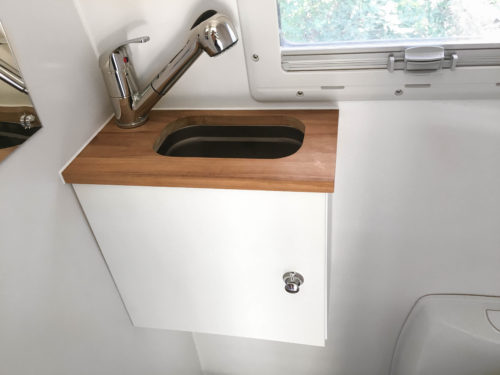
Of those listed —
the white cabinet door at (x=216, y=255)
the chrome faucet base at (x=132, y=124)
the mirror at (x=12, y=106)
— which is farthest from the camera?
the chrome faucet base at (x=132, y=124)

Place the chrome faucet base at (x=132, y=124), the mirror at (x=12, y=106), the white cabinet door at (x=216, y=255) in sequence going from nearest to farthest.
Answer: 1. the mirror at (x=12, y=106)
2. the white cabinet door at (x=216, y=255)
3. the chrome faucet base at (x=132, y=124)

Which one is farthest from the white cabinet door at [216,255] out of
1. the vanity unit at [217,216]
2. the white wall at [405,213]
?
the white wall at [405,213]

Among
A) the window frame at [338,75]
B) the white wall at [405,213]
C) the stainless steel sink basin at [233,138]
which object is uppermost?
the window frame at [338,75]

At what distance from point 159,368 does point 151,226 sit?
590 mm

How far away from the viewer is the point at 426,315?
125cm

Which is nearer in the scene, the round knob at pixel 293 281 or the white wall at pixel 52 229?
the white wall at pixel 52 229

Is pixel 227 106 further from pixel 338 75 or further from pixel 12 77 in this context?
pixel 12 77

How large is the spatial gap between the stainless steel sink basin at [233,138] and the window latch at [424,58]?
259 mm

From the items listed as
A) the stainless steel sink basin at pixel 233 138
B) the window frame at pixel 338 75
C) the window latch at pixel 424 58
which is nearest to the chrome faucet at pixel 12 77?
the stainless steel sink basin at pixel 233 138

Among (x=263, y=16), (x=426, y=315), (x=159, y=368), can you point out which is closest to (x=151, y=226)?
(x=263, y=16)

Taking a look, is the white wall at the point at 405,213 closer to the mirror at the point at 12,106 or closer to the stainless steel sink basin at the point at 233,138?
the stainless steel sink basin at the point at 233,138

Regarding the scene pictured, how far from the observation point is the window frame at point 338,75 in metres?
0.91

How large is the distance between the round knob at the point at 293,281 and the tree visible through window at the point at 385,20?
48 cm

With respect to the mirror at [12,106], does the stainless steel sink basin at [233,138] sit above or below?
below
